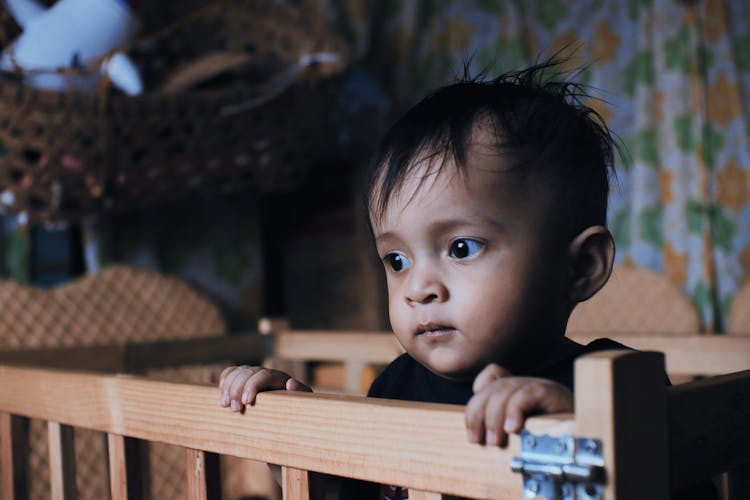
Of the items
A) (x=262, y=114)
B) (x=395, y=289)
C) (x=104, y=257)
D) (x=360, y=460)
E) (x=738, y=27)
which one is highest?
(x=738, y=27)

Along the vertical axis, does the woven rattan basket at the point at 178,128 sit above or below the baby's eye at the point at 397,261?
above

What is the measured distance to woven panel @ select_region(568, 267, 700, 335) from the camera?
1514mm

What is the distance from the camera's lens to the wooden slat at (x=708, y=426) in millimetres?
438

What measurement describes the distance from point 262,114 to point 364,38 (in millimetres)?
602

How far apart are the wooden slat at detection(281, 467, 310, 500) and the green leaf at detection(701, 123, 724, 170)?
4.24ft

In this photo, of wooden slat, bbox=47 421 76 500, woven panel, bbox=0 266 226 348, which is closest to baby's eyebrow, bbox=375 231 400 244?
wooden slat, bbox=47 421 76 500

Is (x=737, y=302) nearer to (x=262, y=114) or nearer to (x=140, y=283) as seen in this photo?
(x=262, y=114)

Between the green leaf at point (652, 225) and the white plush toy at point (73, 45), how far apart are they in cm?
102

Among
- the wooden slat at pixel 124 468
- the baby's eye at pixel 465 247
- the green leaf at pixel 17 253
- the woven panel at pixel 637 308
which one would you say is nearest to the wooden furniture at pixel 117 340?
the green leaf at pixel 17 253

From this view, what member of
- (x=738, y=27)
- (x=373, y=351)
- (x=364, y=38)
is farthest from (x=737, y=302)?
(x=364, y=38)

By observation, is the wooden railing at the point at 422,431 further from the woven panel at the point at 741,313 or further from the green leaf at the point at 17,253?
the woven panel at the point at 741,313

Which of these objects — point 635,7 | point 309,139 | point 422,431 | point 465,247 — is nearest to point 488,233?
point 465,247

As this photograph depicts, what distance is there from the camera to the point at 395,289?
626 millimetres

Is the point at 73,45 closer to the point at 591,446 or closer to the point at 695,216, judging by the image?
the point at 591,446
